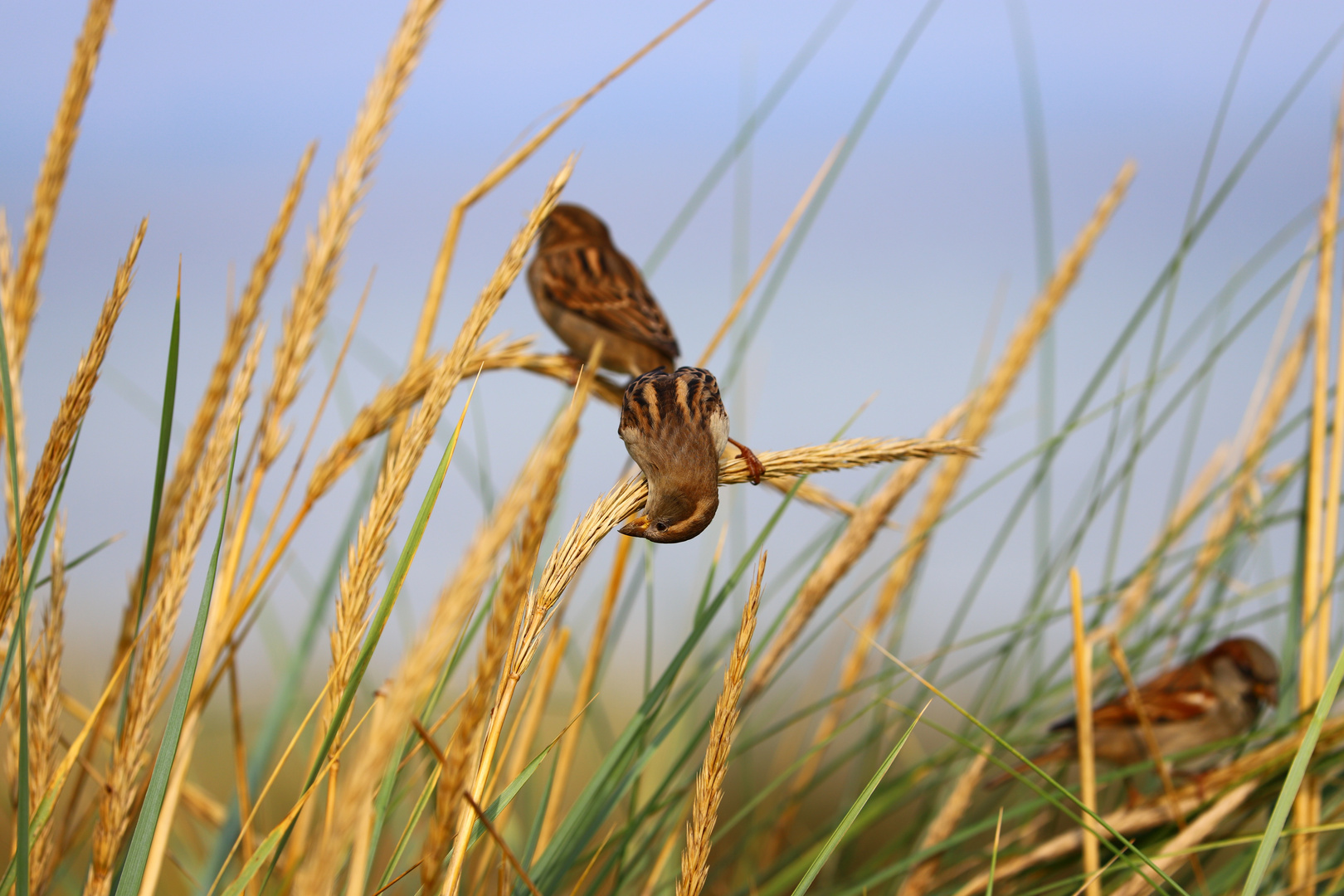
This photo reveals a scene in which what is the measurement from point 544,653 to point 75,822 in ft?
3.10

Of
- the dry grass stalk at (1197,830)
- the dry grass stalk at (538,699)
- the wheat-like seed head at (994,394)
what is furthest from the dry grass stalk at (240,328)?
the dry grass stalk at (1197,830)

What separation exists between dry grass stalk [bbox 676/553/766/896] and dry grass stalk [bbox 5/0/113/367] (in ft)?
4.62

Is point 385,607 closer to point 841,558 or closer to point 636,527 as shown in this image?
point 636,527

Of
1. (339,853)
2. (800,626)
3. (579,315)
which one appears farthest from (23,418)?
(579,315)

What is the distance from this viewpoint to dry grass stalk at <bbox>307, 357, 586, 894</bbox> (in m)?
0.60

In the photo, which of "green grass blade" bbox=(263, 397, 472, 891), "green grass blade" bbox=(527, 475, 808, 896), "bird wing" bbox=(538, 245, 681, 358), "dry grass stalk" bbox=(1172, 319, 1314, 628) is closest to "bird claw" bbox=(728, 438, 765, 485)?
"green grass blade" bbox=(527, 475, 808, 896)

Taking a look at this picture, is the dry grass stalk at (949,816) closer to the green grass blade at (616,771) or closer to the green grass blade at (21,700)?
the green grass blade at (616,771)

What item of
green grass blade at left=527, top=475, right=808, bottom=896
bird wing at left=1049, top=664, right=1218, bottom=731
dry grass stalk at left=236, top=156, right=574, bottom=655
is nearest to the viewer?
dry grass stalk at left=236, top=156, right=574, bottom=655

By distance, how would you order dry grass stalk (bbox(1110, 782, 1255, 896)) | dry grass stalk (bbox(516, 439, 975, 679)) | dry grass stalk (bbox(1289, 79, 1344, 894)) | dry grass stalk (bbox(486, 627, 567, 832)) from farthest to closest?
dry grass stalk (bbox(1289, 79, 1344, 894)) → dry grass stalk (bbox(1110, 782, 1255, 896)) → dry grass stalk (bbox(486, 627, 567, 832)) → dry grass stalk (bbox(516, 439, 975, 679))

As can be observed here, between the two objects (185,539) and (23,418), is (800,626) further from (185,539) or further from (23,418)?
(23,418)

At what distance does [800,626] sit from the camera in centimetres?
186

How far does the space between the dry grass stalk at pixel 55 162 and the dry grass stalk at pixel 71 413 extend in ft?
1.48

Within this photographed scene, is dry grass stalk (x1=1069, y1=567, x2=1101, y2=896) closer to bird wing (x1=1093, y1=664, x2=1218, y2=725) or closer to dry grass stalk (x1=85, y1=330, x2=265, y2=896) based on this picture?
dry grass stalk (x1=85, y1=330, x2=265, y2=896)

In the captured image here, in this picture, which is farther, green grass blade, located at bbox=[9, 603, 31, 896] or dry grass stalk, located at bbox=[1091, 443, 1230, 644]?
dry grass stalk, located at bbox=[1091, 443, 1230, 644]
